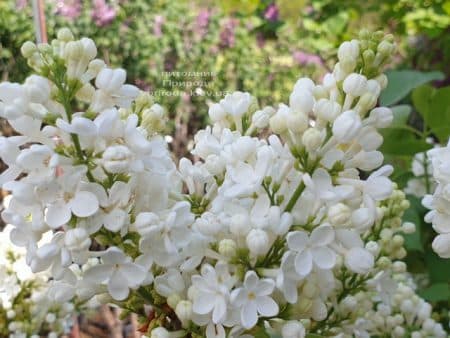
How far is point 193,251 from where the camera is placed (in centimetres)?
43

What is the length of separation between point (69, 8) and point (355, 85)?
5.39ft

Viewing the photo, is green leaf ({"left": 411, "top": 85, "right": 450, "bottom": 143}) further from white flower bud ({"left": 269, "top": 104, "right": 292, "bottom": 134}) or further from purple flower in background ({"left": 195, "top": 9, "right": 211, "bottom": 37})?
purple flower in background ({"left": 195, "top": 9, "right": 211, "bottom": 37})

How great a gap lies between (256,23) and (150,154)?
1.93 meters

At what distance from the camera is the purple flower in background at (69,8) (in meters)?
1.88

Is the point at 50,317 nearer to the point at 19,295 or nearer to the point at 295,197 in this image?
the point at 19,295

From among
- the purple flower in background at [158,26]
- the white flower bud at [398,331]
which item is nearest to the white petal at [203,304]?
the white flower bud at [398,331]

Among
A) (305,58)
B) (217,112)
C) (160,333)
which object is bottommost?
(305,58)

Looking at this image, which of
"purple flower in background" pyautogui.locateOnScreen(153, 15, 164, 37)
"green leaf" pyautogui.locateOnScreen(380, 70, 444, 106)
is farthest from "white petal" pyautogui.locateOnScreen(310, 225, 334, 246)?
"purple flower in background" pyautogui.locateOnScreen(153, 15, 164, 37)

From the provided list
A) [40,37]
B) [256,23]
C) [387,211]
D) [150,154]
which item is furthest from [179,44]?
[150,154]

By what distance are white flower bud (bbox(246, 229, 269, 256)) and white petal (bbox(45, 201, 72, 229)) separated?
0.33ft

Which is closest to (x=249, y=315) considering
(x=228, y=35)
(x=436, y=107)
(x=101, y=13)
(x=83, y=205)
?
(x=83, y=205)

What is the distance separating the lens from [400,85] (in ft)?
3.30

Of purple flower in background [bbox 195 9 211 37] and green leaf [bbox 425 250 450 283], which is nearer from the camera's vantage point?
green leaf [bbox 425 250 450 283]

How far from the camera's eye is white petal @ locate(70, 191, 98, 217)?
1.26ft
